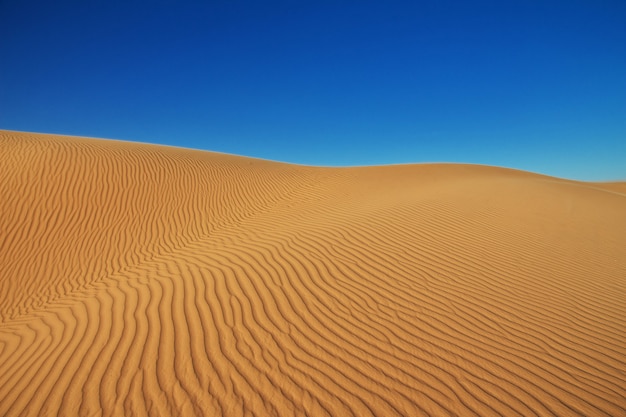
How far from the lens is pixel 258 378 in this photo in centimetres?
263

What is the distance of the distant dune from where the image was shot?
98.0 inches

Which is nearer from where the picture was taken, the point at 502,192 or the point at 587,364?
the point at 587,364

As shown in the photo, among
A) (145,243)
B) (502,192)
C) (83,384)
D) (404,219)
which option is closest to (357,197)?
(404,219)

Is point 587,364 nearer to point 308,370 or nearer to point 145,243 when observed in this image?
point 308,370

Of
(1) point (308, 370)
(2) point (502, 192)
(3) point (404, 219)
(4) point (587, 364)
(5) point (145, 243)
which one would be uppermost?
(2) point (502, 192)

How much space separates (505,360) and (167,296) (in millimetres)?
Answer: 4236

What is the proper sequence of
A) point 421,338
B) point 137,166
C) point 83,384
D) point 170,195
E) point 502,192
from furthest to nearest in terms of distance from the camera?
point 137,166, point 170,195, point 502,192, point 421,338, point 83,384

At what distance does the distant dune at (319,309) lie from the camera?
8.17ft

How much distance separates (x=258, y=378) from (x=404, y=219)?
5.43 m

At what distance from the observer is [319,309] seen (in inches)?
147

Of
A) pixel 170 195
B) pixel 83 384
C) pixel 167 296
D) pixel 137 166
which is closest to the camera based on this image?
pixel 83 384

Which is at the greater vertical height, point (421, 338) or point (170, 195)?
point (170, 195)

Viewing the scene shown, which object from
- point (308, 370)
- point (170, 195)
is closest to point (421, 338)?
point (308, 370)

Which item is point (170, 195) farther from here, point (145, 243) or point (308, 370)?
point (308, 370)
